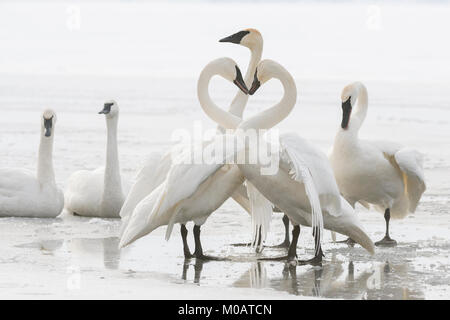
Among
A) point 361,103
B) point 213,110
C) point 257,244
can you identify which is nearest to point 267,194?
point 257,244

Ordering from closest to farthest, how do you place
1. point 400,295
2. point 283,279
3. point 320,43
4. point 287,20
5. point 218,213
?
point 400,295 → point 283,279 → point 218,213 → point 320,43 → point 287,20

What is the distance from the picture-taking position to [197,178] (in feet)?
26.0

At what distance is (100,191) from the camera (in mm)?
10766

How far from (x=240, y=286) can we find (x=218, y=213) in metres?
3.59

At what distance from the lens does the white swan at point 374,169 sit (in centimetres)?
966

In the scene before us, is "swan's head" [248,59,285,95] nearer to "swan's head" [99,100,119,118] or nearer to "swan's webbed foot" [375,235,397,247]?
"swan's webbed foot" [375,235,397,247]

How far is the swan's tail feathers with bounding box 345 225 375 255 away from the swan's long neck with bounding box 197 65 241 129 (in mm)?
1578

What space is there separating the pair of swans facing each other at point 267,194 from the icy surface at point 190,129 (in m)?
0.32

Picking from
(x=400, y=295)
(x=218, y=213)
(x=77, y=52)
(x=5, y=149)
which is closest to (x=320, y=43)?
(x=77, y=52)

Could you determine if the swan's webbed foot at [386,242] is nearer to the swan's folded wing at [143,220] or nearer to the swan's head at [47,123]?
the swan's folded wing at [143,220]

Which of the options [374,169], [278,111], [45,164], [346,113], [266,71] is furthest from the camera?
[45,164]

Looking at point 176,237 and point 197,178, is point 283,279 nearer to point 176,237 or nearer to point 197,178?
point 197,178

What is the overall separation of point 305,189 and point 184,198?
37.6 inches

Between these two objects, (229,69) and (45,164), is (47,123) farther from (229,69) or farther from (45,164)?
(229,69)
